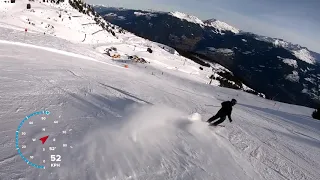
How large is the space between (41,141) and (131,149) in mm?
2427

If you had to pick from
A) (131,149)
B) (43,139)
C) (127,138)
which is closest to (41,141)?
(43,139)

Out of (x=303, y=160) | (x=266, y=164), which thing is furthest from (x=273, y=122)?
(x=266, y=164)

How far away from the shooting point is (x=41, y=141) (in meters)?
6.97

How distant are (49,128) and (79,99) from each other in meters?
3.99

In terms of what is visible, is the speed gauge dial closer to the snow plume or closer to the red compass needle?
the red compass needle

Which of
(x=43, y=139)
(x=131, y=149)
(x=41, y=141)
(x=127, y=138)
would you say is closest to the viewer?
(x=41, y=141)

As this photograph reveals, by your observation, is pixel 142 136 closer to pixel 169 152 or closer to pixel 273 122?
pixel 169 152

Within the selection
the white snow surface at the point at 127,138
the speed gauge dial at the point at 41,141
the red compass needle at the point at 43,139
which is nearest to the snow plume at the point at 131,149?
the white snow surface at the point at 127,138

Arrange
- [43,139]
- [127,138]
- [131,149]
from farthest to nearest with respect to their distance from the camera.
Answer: [127,138] → [131,149] → [43,139]

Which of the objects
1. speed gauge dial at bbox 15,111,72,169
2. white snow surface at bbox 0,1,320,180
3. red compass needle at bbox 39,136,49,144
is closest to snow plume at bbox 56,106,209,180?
white snow surface at bbox 0,1,320,180

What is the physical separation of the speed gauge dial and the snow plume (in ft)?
1.43

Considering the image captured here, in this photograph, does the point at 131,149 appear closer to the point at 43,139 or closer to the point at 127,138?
the point at 127,138

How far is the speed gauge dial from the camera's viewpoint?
20.3ft

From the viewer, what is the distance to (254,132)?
13484mm
